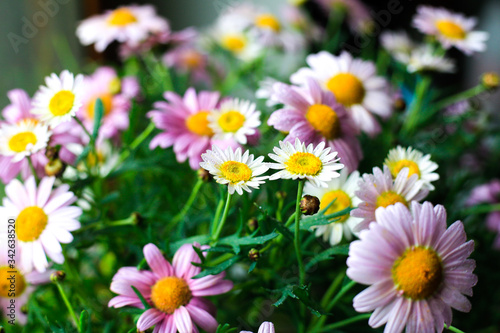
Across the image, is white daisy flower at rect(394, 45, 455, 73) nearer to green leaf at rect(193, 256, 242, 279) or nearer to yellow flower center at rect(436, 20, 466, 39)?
yellow flower center at rect(436, 20, 466, 39)

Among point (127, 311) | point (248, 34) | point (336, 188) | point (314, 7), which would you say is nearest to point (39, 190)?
point (127, 311)

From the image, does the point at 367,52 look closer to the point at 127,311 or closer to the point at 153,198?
the point at 153,198

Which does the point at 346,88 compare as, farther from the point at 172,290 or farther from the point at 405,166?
the point at 172,290

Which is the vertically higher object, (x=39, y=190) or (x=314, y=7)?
(x=39, y=190)

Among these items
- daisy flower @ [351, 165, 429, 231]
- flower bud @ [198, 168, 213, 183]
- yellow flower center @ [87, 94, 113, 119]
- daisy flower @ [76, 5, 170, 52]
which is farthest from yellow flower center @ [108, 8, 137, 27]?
daisy flower @ [351, 165, 429, 231]

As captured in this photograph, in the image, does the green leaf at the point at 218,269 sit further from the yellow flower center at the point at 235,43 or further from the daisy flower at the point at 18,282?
the yellow flower center at the point at 235,43

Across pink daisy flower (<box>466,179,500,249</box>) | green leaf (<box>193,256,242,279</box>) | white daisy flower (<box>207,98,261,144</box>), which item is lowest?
Answer: pink daisy flower (<box>466,179,500,249</box>)

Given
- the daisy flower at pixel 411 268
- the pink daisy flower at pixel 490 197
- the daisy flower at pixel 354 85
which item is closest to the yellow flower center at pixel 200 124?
the daisy flower at pixel 354 85
